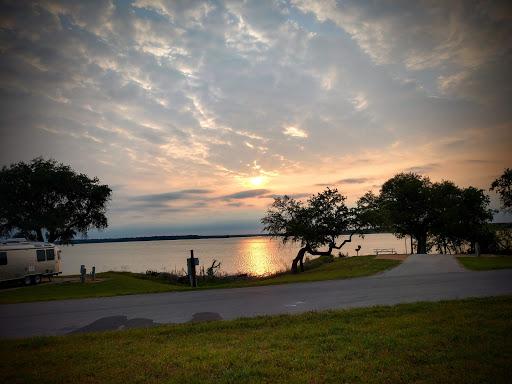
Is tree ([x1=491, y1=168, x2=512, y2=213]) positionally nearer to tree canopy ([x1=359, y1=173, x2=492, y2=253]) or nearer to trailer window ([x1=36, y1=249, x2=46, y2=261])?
tree canopy ([x1=359, y1=173, x2=492, y2=253])

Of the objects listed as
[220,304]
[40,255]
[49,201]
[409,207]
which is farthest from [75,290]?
[409,207]

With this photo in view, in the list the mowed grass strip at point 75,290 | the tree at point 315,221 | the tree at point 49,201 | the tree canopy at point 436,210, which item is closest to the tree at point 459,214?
the tree canopy at point 436,210

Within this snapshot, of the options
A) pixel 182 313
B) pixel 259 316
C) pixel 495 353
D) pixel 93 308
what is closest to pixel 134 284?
pixel 93 308

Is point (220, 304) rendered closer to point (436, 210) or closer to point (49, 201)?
point (49, 201)

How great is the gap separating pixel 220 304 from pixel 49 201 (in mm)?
35489

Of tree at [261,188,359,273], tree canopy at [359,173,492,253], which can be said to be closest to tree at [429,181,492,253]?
tree canopy at [359,173,492,253]

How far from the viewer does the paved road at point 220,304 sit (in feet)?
40.9

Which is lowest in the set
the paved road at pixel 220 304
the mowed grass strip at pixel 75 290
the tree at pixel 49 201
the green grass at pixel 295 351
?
the mowed grass strip at pixel 75 290

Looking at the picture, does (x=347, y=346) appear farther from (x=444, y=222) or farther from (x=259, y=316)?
(x=444, y=222)

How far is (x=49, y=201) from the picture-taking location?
41.2 meters

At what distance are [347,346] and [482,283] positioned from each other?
474 inches

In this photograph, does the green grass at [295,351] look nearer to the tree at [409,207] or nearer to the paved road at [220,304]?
the paved road at [220,304]

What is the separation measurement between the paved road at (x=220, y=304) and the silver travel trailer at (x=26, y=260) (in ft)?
38.7

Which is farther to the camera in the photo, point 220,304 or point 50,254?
point 50,254
